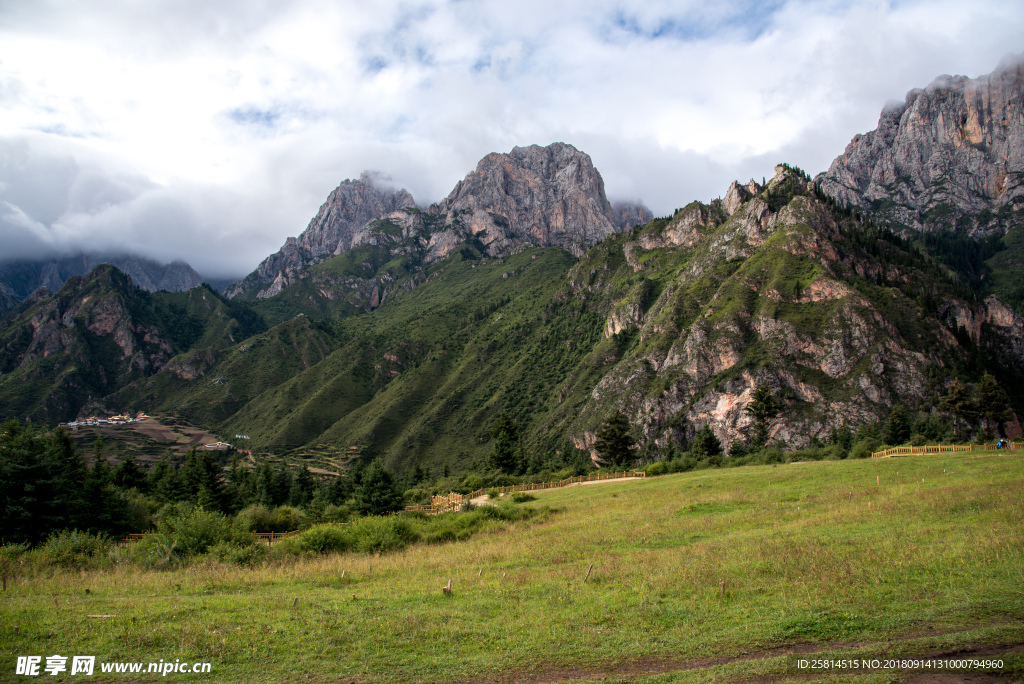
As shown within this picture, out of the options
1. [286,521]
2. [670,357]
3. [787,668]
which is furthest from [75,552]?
[670,357]

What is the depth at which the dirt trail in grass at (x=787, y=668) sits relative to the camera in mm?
7039

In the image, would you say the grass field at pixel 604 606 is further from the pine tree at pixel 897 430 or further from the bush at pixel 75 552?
the pine tree at pixel 897 430

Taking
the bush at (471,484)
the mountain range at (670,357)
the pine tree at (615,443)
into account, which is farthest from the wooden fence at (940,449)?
the bush at (471,484)

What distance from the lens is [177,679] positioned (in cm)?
791

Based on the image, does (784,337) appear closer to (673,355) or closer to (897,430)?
(673,355)

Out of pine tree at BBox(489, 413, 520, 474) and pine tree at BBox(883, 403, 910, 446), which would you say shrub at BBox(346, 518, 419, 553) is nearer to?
pine tree at BBox(489, 413, 520, 474)

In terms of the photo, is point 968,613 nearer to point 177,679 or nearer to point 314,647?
point 314,647

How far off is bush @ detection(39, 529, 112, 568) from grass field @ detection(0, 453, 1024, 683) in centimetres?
212

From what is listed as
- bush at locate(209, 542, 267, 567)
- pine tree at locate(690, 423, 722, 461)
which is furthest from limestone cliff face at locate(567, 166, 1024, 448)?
bush at locate(209, 542, 267, 567)

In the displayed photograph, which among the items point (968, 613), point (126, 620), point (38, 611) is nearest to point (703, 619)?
point (968, 613)

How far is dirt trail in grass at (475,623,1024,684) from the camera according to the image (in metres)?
7.04

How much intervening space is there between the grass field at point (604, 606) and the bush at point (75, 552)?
6.97 ft

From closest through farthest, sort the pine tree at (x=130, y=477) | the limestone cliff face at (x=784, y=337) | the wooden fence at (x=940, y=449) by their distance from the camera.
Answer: the wooden fence at (x=940, y=449)
the pine tree at (x=130, y=477)
the limestone cliff face at (x=784, y=337)

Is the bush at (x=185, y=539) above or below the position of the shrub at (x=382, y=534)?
above
